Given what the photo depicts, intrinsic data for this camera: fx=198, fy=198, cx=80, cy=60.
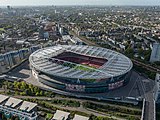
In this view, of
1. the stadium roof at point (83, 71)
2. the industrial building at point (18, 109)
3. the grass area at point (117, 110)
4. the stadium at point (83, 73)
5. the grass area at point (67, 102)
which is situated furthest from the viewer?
the stadium roof at point (83, 71)

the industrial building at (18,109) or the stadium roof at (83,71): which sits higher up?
the stadium roof at (83,71)

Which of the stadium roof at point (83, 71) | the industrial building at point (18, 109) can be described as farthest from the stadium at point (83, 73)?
the industrial building at point (18, 109)

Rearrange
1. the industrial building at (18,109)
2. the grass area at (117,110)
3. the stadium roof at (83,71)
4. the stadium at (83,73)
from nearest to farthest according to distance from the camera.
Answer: the industrial building at (18,109)
the grass area at (117,110)
the stadium at (83,73)
the stadium roof at (83,71)

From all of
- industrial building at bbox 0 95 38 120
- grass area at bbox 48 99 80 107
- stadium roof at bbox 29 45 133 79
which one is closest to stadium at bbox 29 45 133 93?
stadium roof at bbox 29 45 133 79

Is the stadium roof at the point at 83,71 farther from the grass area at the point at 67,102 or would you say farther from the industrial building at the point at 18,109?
the industrial building at the point at 18,109

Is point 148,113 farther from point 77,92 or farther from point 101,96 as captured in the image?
point 77,92

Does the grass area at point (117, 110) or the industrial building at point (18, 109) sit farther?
the grass area at point (117, 110)

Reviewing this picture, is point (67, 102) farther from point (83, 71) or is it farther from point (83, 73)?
point (83, 71)

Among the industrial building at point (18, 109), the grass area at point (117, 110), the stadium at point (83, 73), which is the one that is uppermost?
the stadium at point (83, 73)

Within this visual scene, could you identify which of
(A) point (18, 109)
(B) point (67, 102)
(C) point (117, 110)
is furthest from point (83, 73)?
(A) point (18, 109)

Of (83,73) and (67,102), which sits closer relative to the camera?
(67,102)
